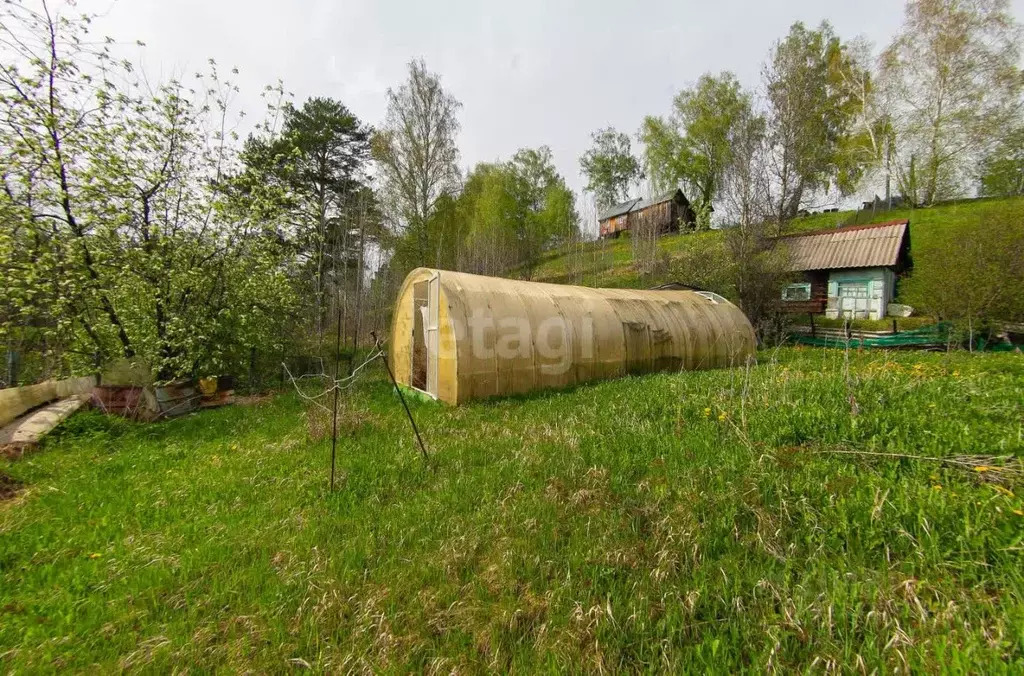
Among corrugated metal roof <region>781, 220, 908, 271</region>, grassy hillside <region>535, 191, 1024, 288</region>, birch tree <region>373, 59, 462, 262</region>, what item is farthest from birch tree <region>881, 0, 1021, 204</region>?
birch tree <region>373, 59, 462, 262</region>

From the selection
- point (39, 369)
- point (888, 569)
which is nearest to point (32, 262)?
point (39, 369)

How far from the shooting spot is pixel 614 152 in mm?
40688

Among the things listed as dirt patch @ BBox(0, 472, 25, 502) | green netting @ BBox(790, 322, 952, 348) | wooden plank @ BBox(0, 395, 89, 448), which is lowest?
dirt patch @ BBox(0, 472, 25, 502)

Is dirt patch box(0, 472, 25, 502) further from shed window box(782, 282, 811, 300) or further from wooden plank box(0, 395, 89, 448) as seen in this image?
shed window box(782, 282, 811, 300)

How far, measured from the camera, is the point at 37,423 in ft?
21.8

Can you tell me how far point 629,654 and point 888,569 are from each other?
162 centimetres

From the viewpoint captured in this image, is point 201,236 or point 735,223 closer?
point 201,236

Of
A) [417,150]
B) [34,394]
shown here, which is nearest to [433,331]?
[34,394]

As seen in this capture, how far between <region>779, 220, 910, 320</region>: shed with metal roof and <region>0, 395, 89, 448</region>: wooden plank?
82.9 feet

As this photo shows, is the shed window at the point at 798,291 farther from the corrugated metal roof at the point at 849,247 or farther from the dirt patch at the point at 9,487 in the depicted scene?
the dirt patch at the point at 9,487

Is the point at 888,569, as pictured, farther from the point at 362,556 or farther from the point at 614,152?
the point at 614,152

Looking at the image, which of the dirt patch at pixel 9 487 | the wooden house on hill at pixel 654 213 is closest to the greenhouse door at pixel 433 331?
the dirt patch at pixel 9 487

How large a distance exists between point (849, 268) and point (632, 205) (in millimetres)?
25546

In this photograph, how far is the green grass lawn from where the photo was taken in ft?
6.84
